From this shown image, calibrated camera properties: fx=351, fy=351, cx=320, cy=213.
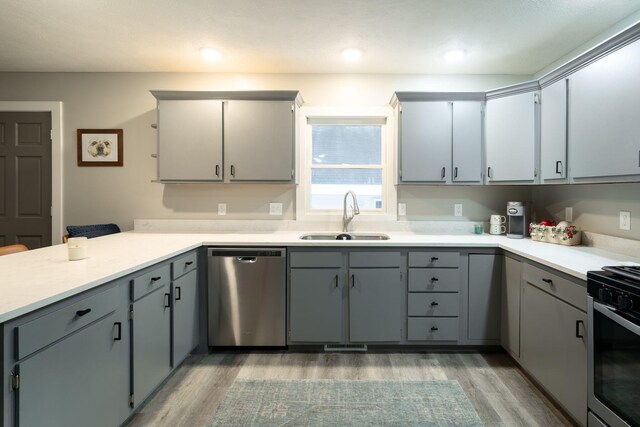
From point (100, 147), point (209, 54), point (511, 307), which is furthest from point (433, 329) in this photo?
point (100, 147)

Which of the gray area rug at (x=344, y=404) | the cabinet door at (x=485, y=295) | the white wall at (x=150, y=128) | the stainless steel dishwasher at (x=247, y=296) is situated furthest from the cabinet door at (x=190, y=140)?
the cabinet door at (x=485, y=295)

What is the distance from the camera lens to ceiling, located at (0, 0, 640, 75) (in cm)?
226

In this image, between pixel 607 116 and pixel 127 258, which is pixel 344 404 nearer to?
pixel 127 258

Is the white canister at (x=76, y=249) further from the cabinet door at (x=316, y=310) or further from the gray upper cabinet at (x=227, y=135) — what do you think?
the cabinet door at (x=316, y=310)

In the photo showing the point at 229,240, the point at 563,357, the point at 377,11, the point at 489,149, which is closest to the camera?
the point at 563,357

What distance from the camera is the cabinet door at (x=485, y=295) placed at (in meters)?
2.74

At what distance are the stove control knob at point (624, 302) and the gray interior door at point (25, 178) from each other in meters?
4.36

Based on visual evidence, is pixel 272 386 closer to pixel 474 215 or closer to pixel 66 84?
pixel 474 215

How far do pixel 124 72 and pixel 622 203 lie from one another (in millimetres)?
4281

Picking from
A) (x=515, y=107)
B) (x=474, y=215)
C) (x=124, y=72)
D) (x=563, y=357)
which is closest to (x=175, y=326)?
(x=563, y=357)

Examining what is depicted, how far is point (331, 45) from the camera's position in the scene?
2791 millimetres

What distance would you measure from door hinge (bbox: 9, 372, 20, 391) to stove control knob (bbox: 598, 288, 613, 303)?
7.47 ft

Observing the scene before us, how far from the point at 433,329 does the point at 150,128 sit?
316 cm

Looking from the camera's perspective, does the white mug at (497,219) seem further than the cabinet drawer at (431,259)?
Yes
